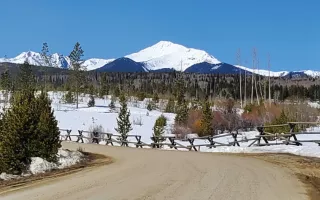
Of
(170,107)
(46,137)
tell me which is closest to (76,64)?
(170,107)

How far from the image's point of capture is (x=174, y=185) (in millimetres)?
12375

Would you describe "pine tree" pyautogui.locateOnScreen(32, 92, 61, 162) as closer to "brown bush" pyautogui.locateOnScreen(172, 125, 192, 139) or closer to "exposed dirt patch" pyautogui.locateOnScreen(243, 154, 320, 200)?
"exposed dirt patch" pyautogui.locateOnScreen(243, 154, 320, 200)

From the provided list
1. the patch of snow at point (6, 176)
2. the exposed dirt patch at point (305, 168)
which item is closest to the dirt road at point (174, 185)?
the exposed dirt patch at point (305, 168)

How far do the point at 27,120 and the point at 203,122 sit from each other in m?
48.4

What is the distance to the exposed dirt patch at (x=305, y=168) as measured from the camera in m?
12.2

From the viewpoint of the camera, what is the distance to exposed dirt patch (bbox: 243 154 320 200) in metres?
12.2

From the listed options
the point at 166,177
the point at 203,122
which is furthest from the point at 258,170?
the point at 203,122

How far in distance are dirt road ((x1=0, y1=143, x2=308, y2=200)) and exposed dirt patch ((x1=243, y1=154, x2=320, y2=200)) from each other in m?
0.30

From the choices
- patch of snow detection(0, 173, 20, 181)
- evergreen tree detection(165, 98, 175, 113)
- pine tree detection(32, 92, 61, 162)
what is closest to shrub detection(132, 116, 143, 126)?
evergreen tree detection(165, 98, 175, 113)

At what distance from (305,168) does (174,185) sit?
6.69m

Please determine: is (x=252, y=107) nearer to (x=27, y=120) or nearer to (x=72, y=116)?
(x=72, y=116)

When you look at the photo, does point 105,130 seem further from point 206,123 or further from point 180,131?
point 206,123

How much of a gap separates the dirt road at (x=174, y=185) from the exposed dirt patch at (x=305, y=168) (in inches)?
11.7

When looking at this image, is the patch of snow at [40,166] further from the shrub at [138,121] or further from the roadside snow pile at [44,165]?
the shrub at [138,121]
